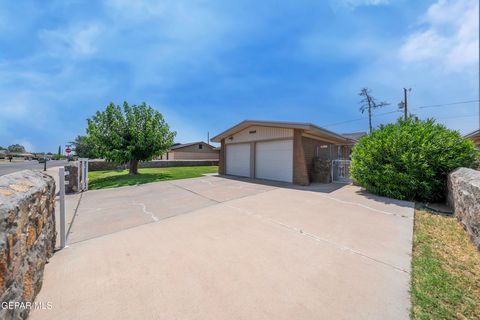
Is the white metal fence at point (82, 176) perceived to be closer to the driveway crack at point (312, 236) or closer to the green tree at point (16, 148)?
the driveway crack at point (312, 236)

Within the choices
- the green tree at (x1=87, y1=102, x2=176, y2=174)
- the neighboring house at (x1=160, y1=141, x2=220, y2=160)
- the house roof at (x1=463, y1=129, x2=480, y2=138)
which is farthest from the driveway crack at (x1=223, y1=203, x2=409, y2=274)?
the neighboring house at (x1=160, y1=141, x2=220, y2=160)

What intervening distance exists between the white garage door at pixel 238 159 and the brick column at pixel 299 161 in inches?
137

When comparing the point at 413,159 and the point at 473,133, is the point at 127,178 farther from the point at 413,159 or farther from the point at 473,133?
the point at 473,133

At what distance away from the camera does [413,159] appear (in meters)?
5.98

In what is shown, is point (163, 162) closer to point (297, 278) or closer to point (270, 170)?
point (270, 170)

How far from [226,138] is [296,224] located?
10400 mm

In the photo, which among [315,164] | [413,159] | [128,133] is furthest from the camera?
[128,133]

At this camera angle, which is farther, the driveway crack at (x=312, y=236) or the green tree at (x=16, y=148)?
the green tree at (x=16, y=148)

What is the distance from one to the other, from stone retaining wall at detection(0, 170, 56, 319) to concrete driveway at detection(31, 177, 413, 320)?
0.94 feet

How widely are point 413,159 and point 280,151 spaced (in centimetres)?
546

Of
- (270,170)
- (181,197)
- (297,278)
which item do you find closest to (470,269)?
(297,278)

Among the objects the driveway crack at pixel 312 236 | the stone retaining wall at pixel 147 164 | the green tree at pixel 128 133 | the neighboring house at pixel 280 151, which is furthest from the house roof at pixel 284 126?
the stone retaining wall at pixel 147 164

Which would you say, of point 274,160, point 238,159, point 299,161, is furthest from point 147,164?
point 299,161

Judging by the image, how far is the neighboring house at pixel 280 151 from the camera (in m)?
9.49
